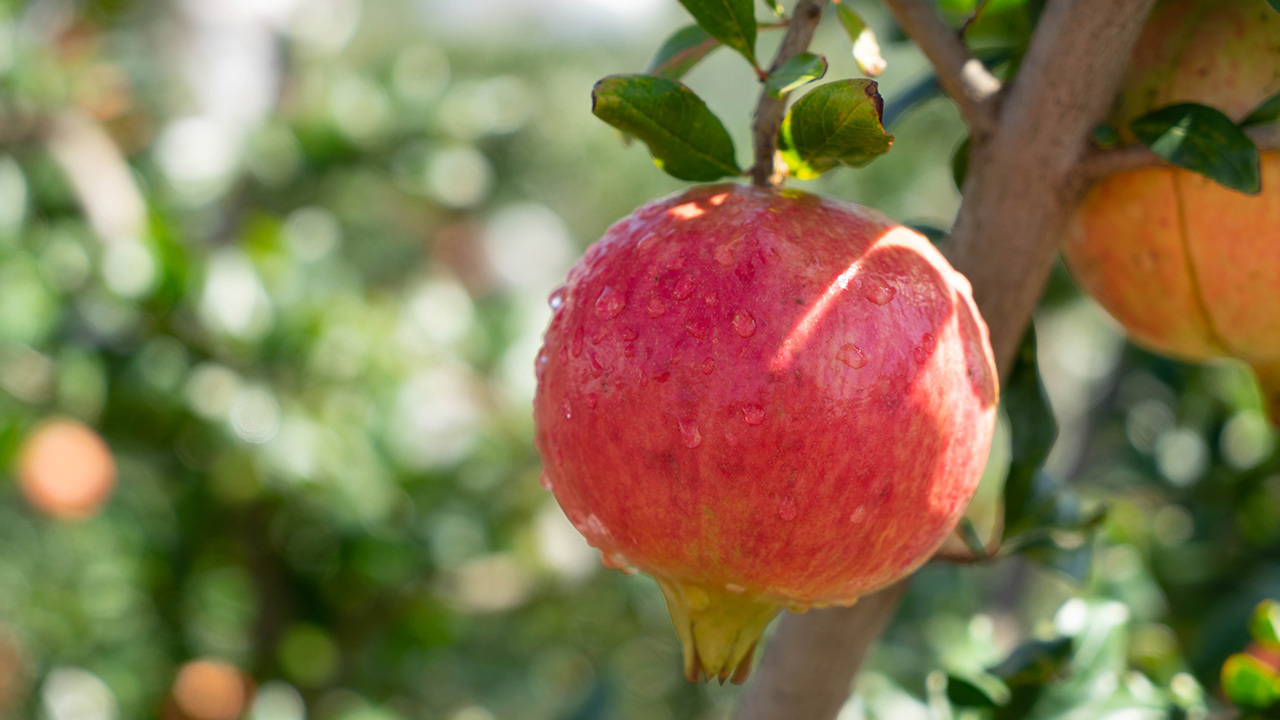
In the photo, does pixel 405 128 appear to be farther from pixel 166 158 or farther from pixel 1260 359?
pixel 1260 359

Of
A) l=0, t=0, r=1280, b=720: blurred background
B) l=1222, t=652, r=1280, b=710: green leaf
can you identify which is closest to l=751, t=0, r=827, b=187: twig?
l=0, t=0, r=1280, b=720: blurred background

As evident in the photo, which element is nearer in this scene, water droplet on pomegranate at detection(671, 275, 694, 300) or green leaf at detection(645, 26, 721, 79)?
water droplet on pomegranate at detection(671, 275, 694, 300)

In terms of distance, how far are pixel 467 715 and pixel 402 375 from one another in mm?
580

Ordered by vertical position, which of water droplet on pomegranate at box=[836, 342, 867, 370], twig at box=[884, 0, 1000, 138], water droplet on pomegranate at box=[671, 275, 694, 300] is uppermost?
twig at box=[884, 0, 1000, 138]

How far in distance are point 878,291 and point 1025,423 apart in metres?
0.18

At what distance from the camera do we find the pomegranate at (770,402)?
0.27 metres

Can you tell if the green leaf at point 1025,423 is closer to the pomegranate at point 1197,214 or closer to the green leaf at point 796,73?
the pomegranate at point 1197,214

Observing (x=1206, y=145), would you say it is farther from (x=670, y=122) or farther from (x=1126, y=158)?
(x=670, y=122)

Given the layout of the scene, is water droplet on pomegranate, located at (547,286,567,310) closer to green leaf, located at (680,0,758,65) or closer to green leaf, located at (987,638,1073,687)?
green leaf, located at (680,0,758,65)

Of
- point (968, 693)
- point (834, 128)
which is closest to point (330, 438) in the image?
point (968, 693)

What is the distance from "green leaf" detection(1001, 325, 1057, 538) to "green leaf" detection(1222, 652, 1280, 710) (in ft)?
0.44

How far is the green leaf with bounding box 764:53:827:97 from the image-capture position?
28cm

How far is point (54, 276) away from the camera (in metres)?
1.06

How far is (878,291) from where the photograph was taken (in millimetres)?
288
